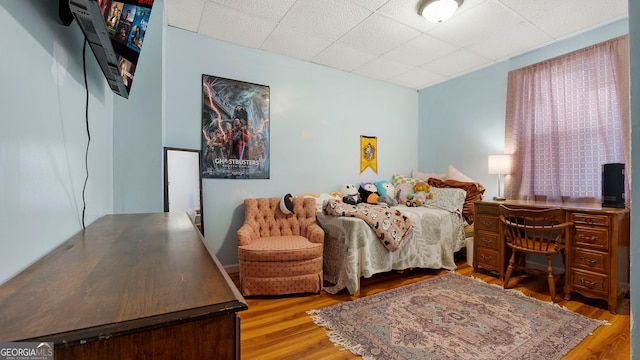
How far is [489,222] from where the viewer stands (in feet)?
9.48

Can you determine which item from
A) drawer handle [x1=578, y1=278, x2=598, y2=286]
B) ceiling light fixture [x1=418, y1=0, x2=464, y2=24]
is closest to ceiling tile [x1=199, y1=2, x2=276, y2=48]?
ceiling light fixture [x1=418, y1=0, x2=464, y2=24]

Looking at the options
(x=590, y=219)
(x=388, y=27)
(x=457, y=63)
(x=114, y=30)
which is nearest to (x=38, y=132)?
(x=114, y=30)

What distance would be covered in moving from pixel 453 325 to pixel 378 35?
2706mm

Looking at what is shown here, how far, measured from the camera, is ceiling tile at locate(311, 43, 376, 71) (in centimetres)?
314

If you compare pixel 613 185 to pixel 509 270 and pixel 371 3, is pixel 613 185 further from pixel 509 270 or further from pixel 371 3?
pixel 371 3

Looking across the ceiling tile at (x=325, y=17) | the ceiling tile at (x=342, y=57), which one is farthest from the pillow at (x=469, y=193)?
the ceiling tile at (x=325, y=17)

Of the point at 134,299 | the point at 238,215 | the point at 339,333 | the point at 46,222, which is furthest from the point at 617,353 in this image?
the point at 238,215

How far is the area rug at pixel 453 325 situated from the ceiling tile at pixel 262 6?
2.58 m

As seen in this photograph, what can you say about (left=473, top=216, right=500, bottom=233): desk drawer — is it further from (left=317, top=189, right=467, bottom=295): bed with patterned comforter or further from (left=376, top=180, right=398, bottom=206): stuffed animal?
(left=376, top=180, right=398, bottom=206): stuffed animal

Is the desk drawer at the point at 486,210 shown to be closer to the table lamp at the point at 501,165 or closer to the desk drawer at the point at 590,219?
the table lamp at the point at 501,165

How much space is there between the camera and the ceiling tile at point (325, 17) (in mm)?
2332

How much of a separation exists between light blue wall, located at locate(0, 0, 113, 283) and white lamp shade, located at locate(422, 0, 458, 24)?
2.36m

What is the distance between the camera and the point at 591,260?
2.19 meters

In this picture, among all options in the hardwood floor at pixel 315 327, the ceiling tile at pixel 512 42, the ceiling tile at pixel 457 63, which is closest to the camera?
the hardwood floor at pixel 315 327
